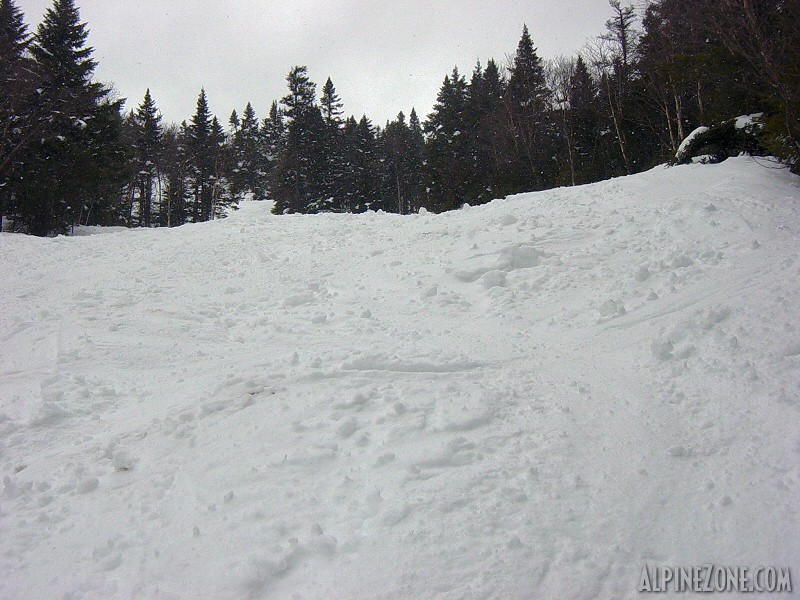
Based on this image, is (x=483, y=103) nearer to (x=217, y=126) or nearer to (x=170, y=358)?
(x=217, y=126)

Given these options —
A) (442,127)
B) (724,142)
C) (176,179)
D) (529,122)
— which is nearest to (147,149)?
(176,179)

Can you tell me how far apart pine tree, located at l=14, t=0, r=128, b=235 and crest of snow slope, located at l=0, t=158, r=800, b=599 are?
59.6ft

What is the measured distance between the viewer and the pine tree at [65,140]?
2258 centimetres

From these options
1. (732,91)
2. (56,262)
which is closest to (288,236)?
(56,262)

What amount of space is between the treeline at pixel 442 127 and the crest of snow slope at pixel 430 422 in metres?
5.08

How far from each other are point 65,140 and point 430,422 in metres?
28.3

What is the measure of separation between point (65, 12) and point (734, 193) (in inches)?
1344

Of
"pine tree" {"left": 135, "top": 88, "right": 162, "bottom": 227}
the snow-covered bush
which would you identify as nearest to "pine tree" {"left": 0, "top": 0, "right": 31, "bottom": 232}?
"pine tree" {"left": 135, "top": 88, "right": 162, "bottom": 227}

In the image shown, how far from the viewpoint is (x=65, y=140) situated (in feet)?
78.3

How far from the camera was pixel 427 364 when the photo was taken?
209 inches

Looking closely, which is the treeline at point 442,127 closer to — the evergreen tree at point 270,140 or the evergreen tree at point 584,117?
the evergreen tree at point 584,117

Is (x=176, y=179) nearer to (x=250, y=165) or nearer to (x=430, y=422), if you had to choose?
(x=250, y=165)

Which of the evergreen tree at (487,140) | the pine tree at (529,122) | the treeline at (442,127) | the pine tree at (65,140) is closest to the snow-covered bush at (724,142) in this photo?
the treeline at (442,127)

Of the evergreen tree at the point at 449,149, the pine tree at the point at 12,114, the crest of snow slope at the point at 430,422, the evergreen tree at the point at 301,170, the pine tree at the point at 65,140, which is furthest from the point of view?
the evergreen tree at the point at 301,170
